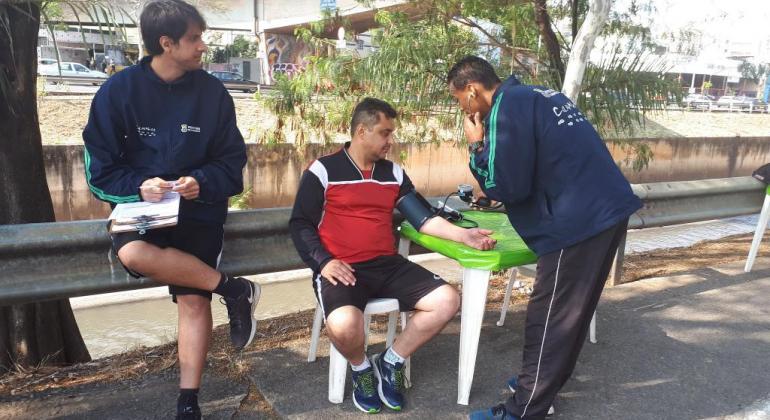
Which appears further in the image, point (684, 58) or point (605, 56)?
point (684, 58)

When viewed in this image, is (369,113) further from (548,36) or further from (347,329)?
(548,36)

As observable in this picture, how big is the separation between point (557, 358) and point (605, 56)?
12.4ft

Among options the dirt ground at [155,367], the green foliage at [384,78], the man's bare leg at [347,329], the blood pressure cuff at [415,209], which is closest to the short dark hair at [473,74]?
the blood pressure cuff at [415,209]

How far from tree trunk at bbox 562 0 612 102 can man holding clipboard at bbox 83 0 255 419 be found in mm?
2787

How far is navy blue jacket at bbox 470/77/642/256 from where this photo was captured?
8.25 feet

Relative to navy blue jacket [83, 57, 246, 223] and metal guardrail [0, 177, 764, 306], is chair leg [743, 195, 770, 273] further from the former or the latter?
navy blue jacket [83, 57, 246, 223]

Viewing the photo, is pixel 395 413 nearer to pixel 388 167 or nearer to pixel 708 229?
pixel 388 167

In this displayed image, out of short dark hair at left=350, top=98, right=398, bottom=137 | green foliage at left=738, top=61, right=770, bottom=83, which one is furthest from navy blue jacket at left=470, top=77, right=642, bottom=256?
green foliage at left=738, top=61, right=770, bottom=83

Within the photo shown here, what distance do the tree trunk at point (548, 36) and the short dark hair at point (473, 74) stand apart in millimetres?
3499

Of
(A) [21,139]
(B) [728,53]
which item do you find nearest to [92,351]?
(A) [21,139]

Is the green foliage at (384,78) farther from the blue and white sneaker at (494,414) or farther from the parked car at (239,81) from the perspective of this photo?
the parked car at (239,81)

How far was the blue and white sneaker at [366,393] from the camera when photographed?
108 inches

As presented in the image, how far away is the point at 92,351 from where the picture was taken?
21.7ft

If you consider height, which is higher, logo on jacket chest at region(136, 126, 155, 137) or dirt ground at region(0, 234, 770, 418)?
logo on jacket chest at region(136, 126, 155, 137)
